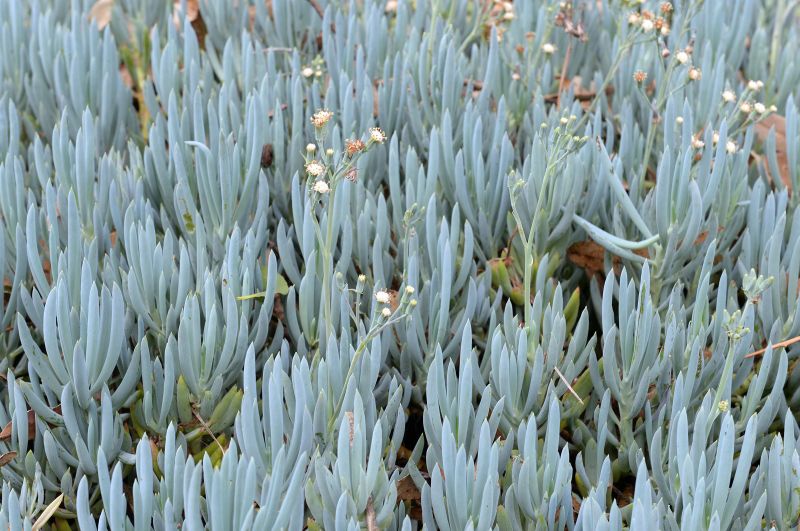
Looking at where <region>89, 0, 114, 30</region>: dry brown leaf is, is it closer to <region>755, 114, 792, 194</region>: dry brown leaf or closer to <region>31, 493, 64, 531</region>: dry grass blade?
<region>31, 493, 64, 531</region>: dry grass blade

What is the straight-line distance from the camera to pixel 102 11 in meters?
2.38

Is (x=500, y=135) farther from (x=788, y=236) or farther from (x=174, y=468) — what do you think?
(x=174, y=468)

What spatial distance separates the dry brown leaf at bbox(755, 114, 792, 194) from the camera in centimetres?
194

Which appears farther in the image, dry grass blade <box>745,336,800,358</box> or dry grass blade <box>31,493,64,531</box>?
dry grass blade <box>745,336,800,358</box>

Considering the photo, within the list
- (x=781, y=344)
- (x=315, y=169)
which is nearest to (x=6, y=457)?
(x=315, y=169)

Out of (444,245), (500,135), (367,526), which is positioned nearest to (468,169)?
(500,135)

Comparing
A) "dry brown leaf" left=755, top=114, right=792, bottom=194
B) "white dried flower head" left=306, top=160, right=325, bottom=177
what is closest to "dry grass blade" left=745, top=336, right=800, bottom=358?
"dry brown leaf" left=755, top=114, right=792, bottom=194

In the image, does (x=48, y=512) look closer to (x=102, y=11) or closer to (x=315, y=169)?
(x=315, y=169)

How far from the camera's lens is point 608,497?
1.38 metres

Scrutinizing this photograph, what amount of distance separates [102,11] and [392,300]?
1303 millimetres

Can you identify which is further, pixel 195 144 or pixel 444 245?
pixel 195 144

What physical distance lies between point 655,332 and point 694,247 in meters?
0.32

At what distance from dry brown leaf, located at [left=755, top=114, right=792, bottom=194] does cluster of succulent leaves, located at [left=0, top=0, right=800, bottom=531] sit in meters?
0.01

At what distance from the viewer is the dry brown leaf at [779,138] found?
76.4 inches
